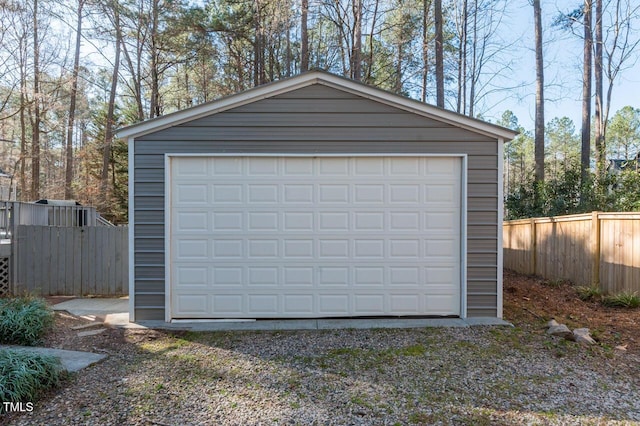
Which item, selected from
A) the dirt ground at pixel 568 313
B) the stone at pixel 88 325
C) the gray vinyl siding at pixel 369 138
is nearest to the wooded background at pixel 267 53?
the dirt ground at pixel 568 313

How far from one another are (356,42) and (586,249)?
9228mm

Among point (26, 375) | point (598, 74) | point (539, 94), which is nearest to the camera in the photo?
point (26, 375)

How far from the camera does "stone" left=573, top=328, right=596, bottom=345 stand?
433cm

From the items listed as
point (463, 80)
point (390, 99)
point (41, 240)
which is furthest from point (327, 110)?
point (463, 80)

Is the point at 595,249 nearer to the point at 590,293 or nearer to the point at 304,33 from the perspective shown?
the point at 590,293

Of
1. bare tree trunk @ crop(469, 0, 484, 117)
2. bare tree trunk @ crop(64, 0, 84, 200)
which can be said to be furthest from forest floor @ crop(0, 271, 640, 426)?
bare tree trunk @ crop(64, 0, 84, 200)

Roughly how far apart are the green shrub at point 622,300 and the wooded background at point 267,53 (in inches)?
200

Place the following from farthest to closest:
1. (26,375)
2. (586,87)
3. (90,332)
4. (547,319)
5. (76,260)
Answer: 1. (586,87)
2. (76,260)
3. (547,319)
4. (90,332)
5. (26,375)

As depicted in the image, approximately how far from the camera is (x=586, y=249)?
21.7 feet

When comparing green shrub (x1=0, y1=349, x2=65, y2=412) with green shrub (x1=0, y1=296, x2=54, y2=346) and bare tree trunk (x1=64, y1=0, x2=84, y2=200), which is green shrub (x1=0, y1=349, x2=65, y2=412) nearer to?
green shrub (x1=0, y1=296, x2=54, y2=346)

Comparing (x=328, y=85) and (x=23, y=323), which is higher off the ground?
(x=328, y=85)

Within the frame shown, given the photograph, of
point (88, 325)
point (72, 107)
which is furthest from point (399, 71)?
point (72, 107)

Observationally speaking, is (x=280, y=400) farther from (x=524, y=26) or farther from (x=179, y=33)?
(x=524, y=26)

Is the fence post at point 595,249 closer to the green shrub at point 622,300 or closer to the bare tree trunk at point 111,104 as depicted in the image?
the green shrub at point 622,300
